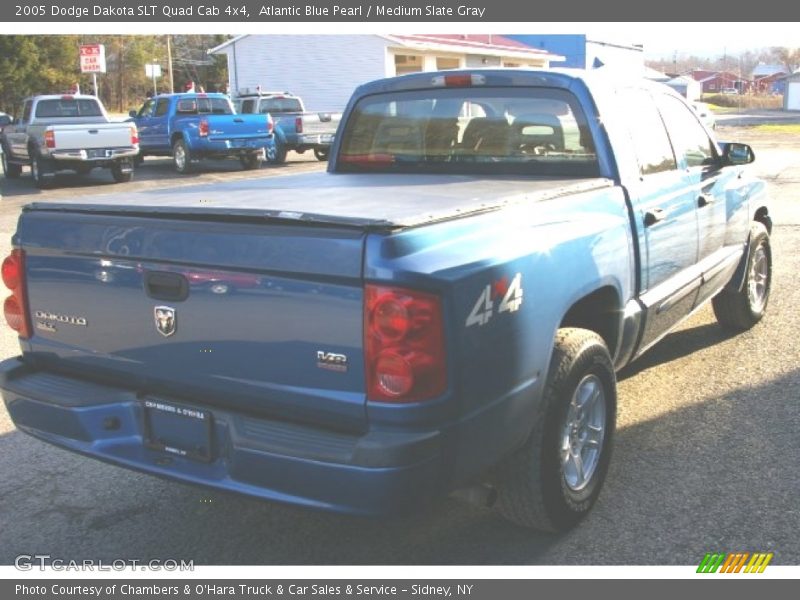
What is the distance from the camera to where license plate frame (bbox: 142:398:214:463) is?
2.96 m

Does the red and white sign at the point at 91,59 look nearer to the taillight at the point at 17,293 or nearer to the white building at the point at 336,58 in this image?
the white building at the point at 336,58

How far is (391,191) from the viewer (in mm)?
3744

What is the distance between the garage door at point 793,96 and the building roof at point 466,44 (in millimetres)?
38557

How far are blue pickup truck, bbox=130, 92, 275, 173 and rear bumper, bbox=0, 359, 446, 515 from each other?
1743 cm

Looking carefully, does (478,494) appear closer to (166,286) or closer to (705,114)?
(166,286)

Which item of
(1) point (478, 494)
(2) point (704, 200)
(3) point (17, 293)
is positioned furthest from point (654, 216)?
(3) point (17, 293)

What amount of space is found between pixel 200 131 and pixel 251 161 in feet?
5.53

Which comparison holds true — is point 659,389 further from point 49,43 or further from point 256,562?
point 49,43

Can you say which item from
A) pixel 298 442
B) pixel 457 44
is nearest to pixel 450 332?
pixel 298 442

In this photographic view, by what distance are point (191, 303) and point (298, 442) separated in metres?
0.63

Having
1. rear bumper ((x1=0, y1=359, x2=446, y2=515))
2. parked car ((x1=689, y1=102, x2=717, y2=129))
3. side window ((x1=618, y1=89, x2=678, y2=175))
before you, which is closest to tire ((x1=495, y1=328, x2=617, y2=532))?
rear bumper ((x1=0, y1=359, x2=446, y2=515))

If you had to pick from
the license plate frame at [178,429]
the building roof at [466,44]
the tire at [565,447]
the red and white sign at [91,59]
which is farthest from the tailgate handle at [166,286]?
the building roof at [466,44]

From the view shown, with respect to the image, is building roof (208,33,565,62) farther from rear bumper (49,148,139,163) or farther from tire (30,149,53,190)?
tire (30,149,53,190)

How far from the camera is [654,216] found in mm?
4184
